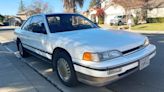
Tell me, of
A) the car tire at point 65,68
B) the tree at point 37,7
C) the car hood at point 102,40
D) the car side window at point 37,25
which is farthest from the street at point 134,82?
the tree at point 37,7

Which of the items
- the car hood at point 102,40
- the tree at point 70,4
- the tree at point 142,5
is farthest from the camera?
the tree at point 70,4

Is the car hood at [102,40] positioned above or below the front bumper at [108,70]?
above

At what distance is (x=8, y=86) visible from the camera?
5312mm

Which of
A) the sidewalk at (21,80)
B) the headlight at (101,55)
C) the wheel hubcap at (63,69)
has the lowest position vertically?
the sidewalk at (21,80)

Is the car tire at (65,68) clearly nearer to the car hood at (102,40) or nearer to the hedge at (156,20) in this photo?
the car hood at (102,40)

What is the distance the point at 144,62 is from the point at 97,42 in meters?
1.01

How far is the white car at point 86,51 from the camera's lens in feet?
13.5

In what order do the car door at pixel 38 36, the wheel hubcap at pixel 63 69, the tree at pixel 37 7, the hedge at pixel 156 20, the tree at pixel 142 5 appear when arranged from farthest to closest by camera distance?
1. the tree at pixel 37 7
2. the hedge at pixel 156 20
3. the tree at pixel 142 5
4. the car door at pixel 38 36
5. the wheel hubcap at pixel 63 69

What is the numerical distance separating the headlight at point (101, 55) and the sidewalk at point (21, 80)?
1193 mm

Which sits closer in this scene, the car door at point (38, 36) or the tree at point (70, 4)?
the car door at point (38, 36)

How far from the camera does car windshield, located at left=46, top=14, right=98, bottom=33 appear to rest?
5.81 m

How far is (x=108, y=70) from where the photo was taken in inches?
157

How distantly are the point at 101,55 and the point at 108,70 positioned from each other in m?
0.29

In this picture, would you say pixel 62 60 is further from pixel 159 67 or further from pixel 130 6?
pixel 130 6
